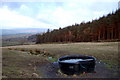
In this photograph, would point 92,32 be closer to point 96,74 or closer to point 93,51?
point 93,51

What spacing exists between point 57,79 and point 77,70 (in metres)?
1.49

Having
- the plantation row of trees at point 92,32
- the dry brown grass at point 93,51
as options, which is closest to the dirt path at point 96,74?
the dry brown grass at point 93,51

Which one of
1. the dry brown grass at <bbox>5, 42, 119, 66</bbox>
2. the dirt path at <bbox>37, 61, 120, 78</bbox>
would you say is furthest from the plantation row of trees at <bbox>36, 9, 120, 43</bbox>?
the dirt path at <bbox>37, 61, 120, 78</bbox>

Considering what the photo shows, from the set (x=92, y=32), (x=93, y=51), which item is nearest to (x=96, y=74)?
(x=93, y=51)

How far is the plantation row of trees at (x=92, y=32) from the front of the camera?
27.2 meters

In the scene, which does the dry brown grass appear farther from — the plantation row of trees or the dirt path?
the plantation row of trees

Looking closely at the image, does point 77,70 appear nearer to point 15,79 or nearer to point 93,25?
point 15,79

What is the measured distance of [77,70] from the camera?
8.80 meters

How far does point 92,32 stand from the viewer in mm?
30281

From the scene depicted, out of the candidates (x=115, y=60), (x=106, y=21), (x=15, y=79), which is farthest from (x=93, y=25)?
(x=15, y=79)

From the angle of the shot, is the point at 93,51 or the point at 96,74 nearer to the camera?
the point at 96,74

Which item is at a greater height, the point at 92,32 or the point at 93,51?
the point at 92,32

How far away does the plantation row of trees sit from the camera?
27206mm

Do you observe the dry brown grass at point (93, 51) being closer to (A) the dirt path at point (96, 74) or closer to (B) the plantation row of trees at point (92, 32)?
(A) the dirt path at point (96, 74)
